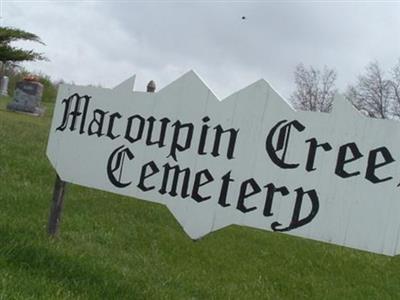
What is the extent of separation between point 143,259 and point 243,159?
5.53ft

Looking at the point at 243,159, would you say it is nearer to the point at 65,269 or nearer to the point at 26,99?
the point at 65,269

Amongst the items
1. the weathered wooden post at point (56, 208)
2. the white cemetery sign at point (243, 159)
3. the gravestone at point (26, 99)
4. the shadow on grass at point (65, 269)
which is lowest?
the shadow on grass at point (65, 269)

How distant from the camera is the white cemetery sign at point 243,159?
3379mm

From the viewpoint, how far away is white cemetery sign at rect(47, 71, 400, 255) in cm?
338

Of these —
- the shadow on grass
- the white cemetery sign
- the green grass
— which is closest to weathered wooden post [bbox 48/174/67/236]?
the green grass

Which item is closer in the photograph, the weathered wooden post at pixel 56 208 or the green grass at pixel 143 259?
the green grass at pixel 143 259

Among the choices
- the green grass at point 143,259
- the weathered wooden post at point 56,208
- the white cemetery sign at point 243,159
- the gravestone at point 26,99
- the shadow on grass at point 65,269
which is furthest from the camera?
the gravestone at point 26,99

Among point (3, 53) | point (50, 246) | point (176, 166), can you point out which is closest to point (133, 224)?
point (50, 246)

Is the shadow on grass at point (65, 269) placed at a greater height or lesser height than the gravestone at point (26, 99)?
lesser

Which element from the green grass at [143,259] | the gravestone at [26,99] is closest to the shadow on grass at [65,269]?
the green grass at [143,259]

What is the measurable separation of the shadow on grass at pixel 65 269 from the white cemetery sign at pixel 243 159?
576 millimetres

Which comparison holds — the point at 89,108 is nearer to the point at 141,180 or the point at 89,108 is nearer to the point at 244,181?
the point at 141,180

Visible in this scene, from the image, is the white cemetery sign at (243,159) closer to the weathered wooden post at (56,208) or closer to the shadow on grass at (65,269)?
the weathered wooden post at (56,208)

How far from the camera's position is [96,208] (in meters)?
6.64
